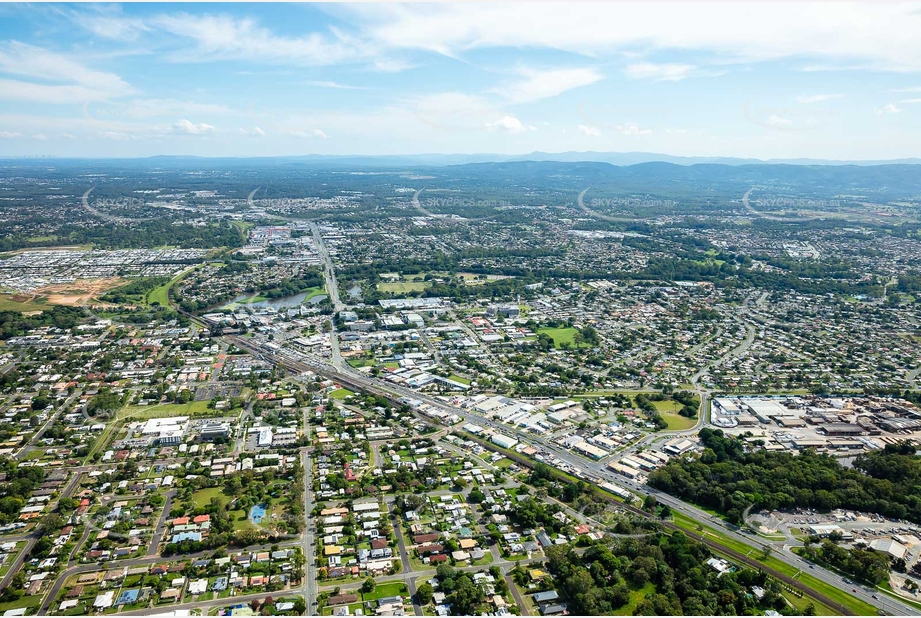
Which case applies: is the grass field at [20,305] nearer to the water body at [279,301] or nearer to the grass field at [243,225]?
the water body at [279,301]

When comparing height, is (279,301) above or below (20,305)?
below

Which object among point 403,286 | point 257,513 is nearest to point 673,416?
point 257,513

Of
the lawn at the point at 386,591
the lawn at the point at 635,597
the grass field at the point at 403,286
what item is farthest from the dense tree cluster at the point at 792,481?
the grass field at the point at 403,286

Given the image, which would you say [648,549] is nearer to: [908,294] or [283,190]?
[908,294]

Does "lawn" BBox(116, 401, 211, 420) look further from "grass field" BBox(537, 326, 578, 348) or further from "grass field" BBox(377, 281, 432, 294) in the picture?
"grass field" BBox(377, 281, 432, 294)

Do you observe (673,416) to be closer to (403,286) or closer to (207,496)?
(207,496)

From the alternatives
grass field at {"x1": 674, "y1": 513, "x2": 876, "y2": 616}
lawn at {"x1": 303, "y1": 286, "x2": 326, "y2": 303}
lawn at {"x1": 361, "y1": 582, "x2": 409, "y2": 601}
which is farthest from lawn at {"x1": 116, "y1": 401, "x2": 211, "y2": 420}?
lawn at {"x1": 303, "y1": 286, "x2": 326, "y2": 303}

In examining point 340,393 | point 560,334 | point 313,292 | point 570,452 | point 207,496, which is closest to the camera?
point 207,496
